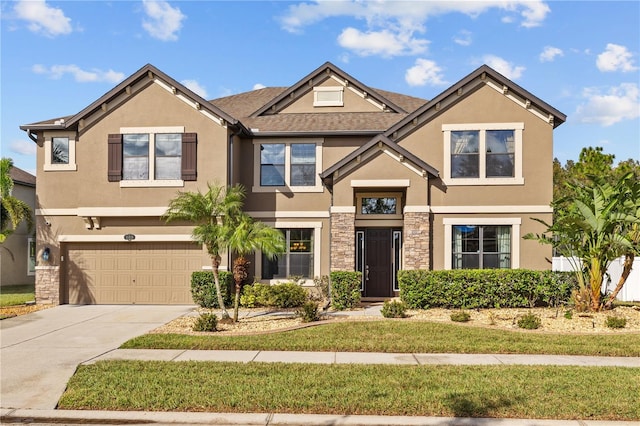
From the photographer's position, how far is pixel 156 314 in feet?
45.3

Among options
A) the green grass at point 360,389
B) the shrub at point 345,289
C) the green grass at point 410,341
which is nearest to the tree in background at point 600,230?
the green grass at point 410,341

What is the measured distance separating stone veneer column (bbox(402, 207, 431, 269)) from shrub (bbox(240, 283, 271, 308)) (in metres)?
4.51

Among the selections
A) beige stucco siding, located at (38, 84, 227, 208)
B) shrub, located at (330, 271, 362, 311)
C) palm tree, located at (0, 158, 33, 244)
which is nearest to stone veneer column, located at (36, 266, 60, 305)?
palm tree, located at (0, 158, 33, 244)

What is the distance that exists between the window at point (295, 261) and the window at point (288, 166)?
1.76 metres

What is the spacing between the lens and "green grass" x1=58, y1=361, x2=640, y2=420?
6.22 m

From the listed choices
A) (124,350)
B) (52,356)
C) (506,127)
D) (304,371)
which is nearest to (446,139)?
(506,127)

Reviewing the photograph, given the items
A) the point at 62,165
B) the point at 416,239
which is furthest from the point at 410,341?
the point at 62,165

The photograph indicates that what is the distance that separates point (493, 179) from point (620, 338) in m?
6.63

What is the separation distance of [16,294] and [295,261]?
1110 centimetres

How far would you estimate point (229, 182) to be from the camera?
1571 centimetres

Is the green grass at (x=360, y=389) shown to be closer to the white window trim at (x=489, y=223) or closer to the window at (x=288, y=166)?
the white window trim at (x=489, y=223)

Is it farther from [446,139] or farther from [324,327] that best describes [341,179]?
[324,327]

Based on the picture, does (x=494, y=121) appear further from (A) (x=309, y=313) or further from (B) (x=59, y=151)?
(B) (x=59, y=151)

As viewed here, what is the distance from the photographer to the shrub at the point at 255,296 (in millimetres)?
14698
